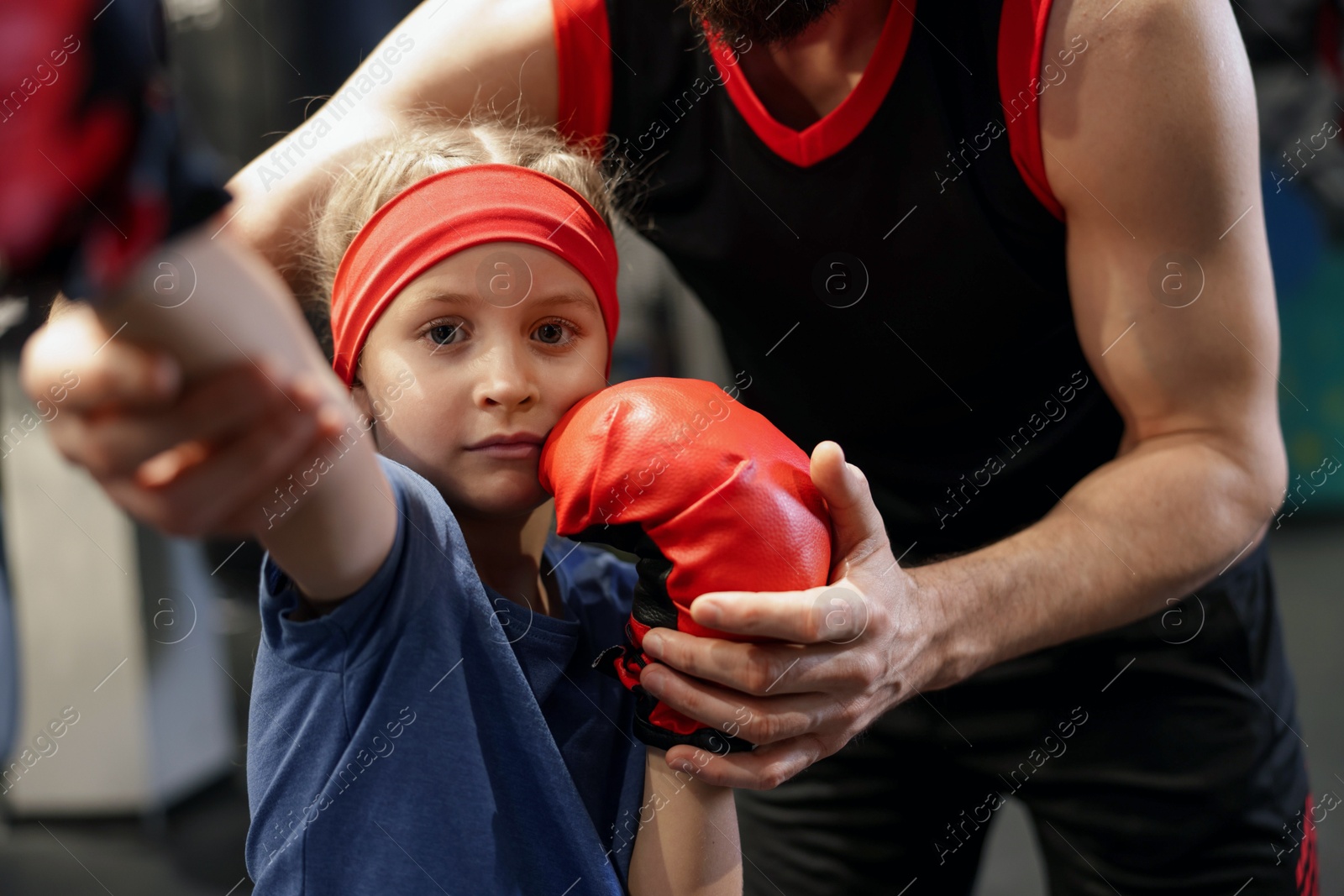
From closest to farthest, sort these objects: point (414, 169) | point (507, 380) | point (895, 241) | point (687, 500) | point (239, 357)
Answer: point (239, 357), point (687, 500), point (507, 380), point (414, 169), point (895, 241)

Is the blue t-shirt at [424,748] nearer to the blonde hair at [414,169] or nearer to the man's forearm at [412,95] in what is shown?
the blonde hair at [414,169]

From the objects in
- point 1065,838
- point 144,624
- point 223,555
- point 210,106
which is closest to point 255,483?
point 1065,838

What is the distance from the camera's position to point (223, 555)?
3.22m

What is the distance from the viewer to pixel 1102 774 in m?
1.08

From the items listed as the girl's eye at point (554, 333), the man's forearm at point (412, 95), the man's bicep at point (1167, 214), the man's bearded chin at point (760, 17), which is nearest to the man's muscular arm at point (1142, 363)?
the man's bicep at point (1167, 214)

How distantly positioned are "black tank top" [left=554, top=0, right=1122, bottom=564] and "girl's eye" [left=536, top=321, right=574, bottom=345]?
30 centimetres

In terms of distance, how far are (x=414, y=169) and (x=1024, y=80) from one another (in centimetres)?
58

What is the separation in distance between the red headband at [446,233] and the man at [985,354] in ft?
0.72

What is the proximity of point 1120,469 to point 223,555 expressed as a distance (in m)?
2.99

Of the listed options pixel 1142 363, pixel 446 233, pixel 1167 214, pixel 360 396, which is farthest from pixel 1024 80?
pixel 360 396

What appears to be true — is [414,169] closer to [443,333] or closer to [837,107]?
[443,333]

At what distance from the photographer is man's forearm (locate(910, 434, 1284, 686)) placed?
901 millimetres

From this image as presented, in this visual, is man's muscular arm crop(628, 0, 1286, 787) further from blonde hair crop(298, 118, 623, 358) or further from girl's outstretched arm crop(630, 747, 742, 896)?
blonde hair crop(298, 118, 623, 358)

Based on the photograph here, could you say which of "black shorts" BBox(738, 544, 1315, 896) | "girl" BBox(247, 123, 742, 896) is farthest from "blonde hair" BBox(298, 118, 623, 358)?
"black shorts" BBox(738, 544, 1315, 896)
